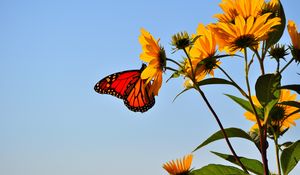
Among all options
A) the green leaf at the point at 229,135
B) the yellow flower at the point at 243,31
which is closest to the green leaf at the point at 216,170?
the green leaf at the point at 229,135

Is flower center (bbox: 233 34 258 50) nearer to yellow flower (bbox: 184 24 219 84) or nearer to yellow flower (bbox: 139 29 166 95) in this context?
yellow flower (bbox: 184 24 219 84)

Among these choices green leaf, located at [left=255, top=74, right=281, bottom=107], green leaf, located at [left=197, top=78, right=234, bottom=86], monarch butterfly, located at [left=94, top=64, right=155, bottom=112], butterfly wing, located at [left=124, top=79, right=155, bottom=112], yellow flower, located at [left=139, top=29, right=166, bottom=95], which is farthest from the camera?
monarch butterfly, located at [left=94, top=64, right=155, bottom=112]

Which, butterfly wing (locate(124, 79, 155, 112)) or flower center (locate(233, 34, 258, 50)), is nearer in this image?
flower center (locate(233, 34, 258, 50))

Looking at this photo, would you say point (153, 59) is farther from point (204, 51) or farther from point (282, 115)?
point (282, 115)

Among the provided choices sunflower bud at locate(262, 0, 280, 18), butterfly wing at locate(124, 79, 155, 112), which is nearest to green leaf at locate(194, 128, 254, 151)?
sunflower bud at locate(262, 0, 280, 18)

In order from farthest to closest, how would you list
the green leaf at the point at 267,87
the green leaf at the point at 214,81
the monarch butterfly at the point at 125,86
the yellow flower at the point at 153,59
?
the monarch butterfly at the point at 125,86 < the yellow flower at the point at 153,59 < the green leaf at the point at 214,81 < the green leaf at the point at 267,87

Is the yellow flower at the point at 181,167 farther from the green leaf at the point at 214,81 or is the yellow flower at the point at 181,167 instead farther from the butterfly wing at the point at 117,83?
the butterfly wing at the point at 117,83

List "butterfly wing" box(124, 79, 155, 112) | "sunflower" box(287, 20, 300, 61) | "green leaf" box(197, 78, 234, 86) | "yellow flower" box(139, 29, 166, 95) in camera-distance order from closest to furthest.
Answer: "green leaf" box(197, 78, 234, 86), "sunflower" box(287, 20, 300, 61), "yellow flower" box(139, 29, 166, 95), "butterfly wing" box(124, 79, 155, 112)
